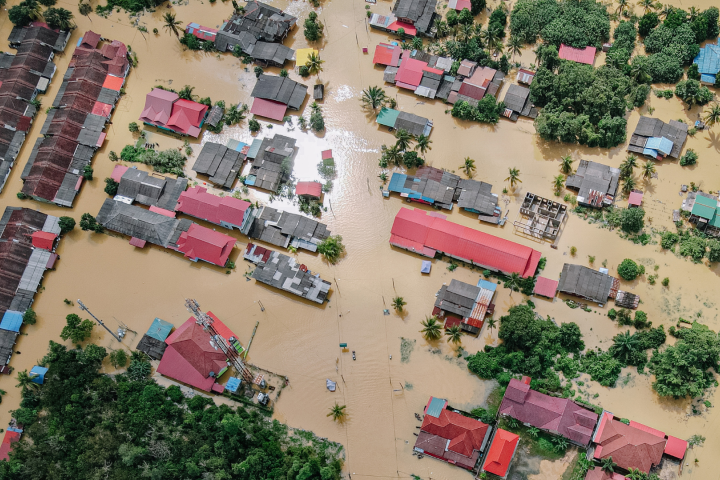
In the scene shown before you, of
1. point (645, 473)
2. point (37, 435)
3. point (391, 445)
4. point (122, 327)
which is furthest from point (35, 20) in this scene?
point (645, 473)

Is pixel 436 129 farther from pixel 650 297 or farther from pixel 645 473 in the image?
pixel 645 473

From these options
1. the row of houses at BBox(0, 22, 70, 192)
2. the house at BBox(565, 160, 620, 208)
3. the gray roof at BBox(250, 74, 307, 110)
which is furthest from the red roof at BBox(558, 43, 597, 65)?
the row of houses at BBox(0, 22, 70, 192)

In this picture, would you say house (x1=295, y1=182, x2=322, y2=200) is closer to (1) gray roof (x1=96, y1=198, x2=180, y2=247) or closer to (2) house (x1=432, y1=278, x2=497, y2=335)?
(1) gray roof (x1=96, y1=198, x2=180, y2=247)

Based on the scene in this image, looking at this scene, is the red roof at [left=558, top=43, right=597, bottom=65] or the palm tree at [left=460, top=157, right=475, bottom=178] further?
the red roof at [left=558, top=43, right=597, bottom=65]

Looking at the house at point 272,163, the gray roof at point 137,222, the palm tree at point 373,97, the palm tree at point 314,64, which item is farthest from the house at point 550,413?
the palm tree at point 314,64

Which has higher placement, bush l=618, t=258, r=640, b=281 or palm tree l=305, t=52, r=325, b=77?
palm tree l=305, t=52, r=325, b=77

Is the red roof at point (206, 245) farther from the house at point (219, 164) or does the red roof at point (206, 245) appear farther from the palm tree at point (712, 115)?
the palm tree at point (712, 115)
